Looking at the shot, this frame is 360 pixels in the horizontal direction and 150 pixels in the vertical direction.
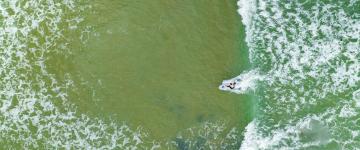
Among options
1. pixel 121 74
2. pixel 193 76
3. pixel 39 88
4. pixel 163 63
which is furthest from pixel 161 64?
pixel 39 88

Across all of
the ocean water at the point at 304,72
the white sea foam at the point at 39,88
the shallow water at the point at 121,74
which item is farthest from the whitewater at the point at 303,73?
the white sea foam at the point at 39,88

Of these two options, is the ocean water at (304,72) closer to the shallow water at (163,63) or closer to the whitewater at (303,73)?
the whitewater at (303,73)

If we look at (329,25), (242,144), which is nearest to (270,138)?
(242,144)

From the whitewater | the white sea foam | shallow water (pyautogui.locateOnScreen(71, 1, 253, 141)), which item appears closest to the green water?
shallow water (pyautogui.locateOnScreen(71, 1, 253, 141))

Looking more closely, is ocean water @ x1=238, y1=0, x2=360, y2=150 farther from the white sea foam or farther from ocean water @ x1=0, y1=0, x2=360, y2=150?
the white sea foam

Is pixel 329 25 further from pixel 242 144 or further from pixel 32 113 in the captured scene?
pixel 32 113

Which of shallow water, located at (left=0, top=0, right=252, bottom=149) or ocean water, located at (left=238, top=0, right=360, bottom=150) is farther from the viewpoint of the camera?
shallow water, located at (left=0, top=0, right=252, bottom=149)

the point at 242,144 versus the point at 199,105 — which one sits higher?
the point at 199,105
